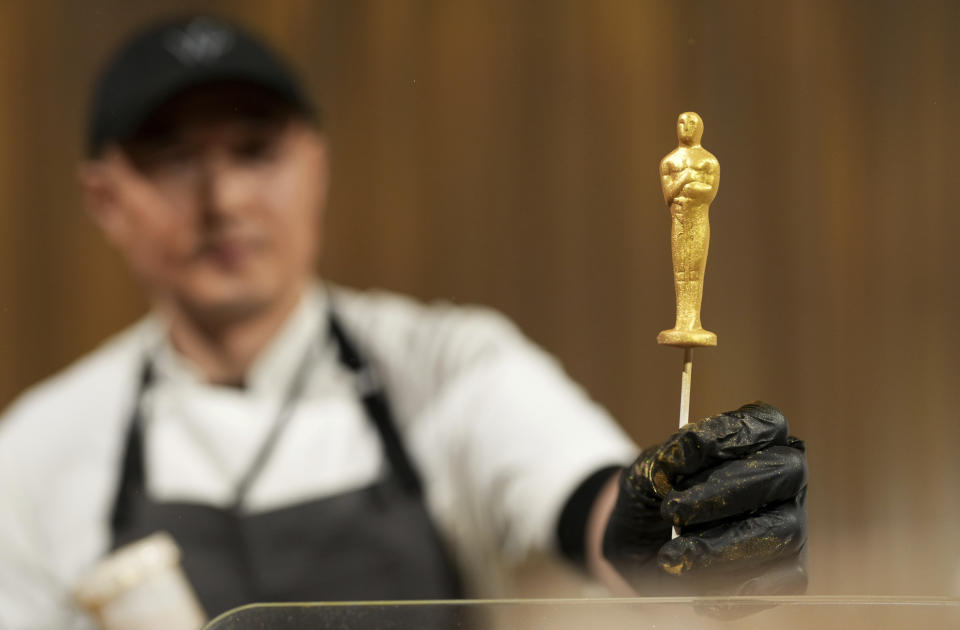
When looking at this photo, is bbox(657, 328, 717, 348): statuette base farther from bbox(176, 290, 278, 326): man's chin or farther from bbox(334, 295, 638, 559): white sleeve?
bbox(176, 290, 278, 326): man's chin

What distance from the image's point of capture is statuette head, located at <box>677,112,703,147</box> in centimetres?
52

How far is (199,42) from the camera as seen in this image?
106cm

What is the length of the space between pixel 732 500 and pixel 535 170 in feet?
2.10

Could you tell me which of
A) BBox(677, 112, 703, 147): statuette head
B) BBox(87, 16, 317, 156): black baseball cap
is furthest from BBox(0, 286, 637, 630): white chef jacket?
BBox(677, 112, 703, 147): statuette head

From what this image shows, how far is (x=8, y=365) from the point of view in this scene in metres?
1.06

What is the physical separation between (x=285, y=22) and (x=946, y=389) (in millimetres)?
1064

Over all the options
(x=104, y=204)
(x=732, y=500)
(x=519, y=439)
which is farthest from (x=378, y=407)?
(x=732, y=500)

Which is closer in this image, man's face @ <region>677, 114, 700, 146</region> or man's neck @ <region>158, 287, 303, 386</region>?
man's face @ <region>677, 114, 700, 146</region>

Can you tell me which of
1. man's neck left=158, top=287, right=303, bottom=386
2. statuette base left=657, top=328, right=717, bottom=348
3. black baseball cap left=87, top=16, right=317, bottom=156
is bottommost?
man's neck left=158, top=287, right=303, bottom=386

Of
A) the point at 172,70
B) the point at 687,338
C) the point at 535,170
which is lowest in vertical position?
the point at 687,338

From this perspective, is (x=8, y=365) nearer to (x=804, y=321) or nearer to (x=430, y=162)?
(x=430, y=162)

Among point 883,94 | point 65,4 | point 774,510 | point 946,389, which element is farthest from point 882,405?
point 65,4

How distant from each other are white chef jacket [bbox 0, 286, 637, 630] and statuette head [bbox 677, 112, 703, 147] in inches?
21.7

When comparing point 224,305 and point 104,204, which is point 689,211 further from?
point 104,204
